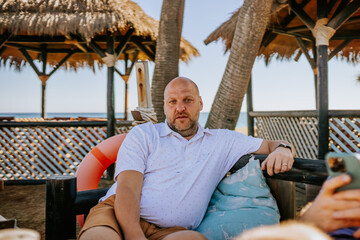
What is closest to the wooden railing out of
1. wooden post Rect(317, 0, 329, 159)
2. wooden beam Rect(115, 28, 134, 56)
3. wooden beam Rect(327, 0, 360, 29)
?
wooden post Rect(317, 0, 329, 159)

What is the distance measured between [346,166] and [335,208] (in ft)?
0.48

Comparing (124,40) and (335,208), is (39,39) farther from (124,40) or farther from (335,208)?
(335,208)

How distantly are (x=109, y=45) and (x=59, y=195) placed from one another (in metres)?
4.75

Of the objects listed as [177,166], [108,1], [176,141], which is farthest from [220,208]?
[108,1]

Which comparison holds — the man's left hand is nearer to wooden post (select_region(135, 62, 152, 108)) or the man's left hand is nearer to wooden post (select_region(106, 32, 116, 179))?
wooden post (select_region(135, 62, 152, 108))

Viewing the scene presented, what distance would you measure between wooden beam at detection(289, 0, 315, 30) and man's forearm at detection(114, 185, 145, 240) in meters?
4.17

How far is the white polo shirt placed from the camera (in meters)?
1.57

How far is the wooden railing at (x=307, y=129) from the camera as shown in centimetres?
450

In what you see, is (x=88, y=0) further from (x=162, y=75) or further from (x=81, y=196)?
(x=81, y=196)

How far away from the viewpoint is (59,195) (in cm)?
156

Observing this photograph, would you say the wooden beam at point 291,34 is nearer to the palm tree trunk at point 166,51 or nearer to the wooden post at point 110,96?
the palm tree trunk at point 166,51

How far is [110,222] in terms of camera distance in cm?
142

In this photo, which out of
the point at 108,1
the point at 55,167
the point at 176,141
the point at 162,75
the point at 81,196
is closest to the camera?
the point at 81,196

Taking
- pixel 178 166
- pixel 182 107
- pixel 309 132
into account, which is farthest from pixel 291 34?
pixel 178 166
